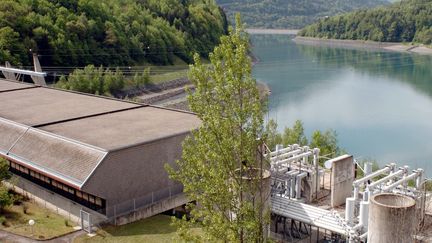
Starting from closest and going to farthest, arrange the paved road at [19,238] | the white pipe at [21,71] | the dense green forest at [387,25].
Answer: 1. the paved road at [19,238]
2. the white pipe at [21,71]
3. the dense green forest at [387,25]

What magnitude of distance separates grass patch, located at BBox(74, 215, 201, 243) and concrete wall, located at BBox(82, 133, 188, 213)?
72 cm

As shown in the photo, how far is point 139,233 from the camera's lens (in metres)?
15.6

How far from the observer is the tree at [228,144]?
7605 mm

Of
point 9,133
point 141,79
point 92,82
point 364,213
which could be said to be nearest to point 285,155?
point 364,213

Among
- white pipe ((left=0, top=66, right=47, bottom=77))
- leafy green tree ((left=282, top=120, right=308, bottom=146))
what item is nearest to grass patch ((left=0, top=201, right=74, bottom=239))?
leafy green tree ((left=282, top=120, right=308, bottom=146))

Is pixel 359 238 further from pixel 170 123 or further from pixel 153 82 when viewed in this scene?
pixel 153 82

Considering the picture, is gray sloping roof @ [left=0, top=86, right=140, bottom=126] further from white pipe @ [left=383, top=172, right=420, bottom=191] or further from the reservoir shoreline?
the reservoir shoreline

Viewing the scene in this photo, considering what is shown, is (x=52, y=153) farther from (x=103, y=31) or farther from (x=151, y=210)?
(x=103, y=31)

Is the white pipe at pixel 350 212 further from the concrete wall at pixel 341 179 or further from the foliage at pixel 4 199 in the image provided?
the foliage at pixel 4 199

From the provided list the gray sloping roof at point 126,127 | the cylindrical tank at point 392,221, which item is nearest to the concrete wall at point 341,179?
the cylindrical tank at point 392,221

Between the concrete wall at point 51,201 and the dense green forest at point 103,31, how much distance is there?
1124 inches

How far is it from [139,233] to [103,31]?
1953 inches

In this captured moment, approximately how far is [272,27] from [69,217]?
18687 centimetres

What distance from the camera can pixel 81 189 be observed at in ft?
50.4
